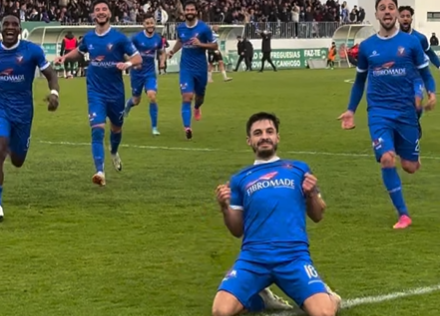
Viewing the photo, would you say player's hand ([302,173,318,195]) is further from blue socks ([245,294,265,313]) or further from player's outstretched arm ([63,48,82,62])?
player's outstretched arm ([63,48,82,62])

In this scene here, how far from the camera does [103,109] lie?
13766mm

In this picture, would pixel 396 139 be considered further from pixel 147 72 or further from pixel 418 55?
pixel 147 72

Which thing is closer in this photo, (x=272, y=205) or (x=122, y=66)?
(x=272, y=205)

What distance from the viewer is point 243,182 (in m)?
7.08

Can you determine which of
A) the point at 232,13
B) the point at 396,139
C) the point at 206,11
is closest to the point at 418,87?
the point at 396,139

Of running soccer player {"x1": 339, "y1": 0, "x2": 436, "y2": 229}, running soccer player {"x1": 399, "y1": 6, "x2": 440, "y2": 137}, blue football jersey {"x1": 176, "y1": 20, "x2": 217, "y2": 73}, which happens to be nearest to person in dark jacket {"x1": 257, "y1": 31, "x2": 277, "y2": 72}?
blue football jersey {"x1": 176, "y1": 20, "x2": 217, "y2": 73}

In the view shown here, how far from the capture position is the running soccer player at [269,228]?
680 centimetres

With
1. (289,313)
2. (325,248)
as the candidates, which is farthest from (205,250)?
(289,313)

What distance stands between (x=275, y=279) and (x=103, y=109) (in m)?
7.28

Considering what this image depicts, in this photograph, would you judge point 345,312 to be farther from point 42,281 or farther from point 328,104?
point 328,104

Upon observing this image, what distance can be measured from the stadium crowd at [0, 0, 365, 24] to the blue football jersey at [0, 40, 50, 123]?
111ft

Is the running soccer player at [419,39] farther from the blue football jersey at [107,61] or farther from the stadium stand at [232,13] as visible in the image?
the stadium stand at [232,13]

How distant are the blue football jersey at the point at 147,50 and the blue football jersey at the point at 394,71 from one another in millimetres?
10186

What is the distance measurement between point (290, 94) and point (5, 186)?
63.3ft
